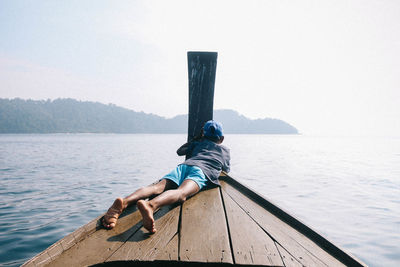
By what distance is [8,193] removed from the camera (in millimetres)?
8367

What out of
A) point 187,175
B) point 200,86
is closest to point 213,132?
point 187,175

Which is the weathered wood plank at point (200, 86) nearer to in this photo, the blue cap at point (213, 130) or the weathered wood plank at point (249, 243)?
the blue cap at point (213, 130)

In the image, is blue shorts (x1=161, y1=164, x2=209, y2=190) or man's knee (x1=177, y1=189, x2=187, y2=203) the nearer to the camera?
man's knee (x1=177, y1=189, x2=187, y2=203)

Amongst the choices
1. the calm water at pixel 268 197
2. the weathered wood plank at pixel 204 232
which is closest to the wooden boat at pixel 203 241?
the weathered wood plank at pixel 204 232

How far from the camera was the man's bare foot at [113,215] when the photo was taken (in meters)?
2.04

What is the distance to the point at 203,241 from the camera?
68.6 inches

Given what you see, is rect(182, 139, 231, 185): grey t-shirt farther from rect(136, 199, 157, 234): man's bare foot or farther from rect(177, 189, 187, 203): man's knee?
rect(136, 199, 157, 234): man's bare foot

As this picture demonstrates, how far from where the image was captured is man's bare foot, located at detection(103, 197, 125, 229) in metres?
2.04

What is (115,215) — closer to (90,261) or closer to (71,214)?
(90,261)

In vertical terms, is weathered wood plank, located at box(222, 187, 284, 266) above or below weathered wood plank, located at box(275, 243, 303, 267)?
above

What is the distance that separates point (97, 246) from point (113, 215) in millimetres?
466

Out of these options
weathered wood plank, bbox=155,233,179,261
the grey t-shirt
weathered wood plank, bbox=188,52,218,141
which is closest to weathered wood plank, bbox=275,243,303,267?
weathered wood plank, bbox=155,233,179,261

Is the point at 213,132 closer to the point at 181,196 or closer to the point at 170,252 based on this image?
the point at 181,196

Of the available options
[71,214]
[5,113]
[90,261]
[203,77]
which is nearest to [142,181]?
[71,214]
